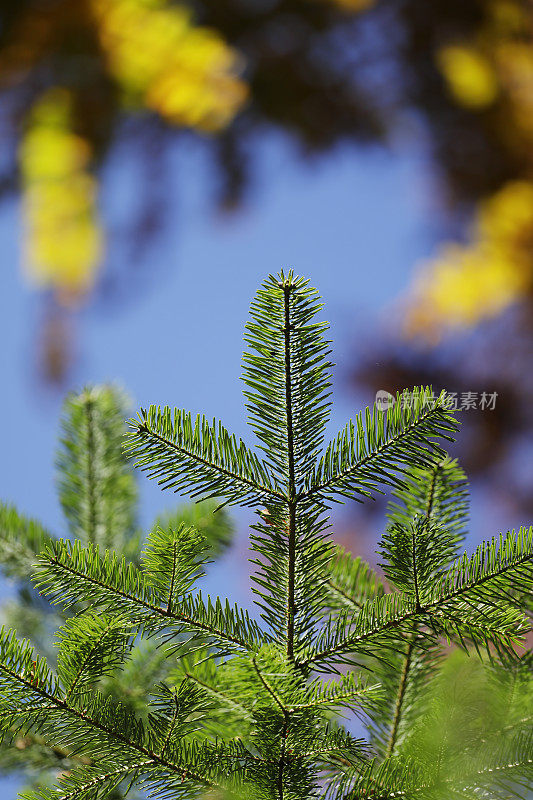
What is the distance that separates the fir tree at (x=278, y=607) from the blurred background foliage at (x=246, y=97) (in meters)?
1.10

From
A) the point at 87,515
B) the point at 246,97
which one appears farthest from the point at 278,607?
the point at 246,97

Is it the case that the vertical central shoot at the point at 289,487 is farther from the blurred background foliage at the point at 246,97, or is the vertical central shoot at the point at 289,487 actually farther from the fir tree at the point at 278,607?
the blurred background foliage at the point at 246,97

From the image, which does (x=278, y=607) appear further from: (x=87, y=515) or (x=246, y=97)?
(x=246, y=97)

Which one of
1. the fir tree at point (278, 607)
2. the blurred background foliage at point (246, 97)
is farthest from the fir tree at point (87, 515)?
the blurred background foliage at point (246, 97)

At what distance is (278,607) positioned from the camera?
0.24 m

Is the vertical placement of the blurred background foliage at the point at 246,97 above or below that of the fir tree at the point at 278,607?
above

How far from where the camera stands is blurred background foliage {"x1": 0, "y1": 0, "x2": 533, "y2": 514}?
1.30 metres

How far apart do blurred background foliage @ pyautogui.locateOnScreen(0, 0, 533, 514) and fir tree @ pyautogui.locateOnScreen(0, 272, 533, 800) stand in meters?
1.10

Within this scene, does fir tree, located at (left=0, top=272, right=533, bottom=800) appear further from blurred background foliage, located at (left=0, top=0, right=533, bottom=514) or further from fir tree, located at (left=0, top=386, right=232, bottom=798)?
blurred background foliage, located at (left=0, top=0, right=533, bottom=514)

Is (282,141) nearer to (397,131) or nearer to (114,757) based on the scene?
(397,131)

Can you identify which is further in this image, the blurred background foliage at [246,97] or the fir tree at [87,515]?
the blurred background foliage at [246,97]

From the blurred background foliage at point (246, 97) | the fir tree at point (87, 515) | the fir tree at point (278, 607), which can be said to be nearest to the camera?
the fir tree at point (278, 607)

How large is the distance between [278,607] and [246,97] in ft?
4.43

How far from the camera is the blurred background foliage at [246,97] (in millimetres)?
1300
